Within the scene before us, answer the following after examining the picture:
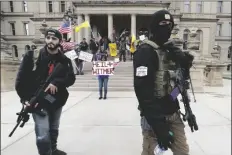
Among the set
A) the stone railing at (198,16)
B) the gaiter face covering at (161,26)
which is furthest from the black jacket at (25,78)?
the stone railing at (198,16)

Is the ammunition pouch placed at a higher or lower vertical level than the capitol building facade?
lower

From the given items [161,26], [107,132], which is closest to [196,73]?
[107,132]

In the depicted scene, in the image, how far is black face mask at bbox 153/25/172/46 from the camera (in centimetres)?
191

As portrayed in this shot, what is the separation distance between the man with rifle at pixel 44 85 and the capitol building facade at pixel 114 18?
44.6 feet

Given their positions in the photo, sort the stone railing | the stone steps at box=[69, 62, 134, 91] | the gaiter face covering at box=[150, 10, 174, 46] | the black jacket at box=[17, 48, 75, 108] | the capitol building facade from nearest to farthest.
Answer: the gaiter face covering at box=[150, 10, 174, 46]
the black jacket at box=[17, 48, 75, 108]
the stone steps at box=[69, 62, 134, 91]
the capitol building facade
the stone railing

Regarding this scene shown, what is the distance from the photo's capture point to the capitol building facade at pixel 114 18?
93.9ft

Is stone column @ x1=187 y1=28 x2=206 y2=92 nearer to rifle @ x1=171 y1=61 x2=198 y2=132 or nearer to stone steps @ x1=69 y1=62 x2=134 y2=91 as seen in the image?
stone steps @ x1=69 y1=62 x2=134 y2=91

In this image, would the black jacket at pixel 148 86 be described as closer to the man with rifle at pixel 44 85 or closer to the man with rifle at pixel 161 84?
the man with rifle at pixel 161 84

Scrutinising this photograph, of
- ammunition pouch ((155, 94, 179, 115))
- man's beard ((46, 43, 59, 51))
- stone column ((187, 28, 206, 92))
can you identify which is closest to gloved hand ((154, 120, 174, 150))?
ammunition pouch ((155, 94, 179, 115))

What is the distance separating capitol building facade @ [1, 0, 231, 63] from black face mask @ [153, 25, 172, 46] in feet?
48.8

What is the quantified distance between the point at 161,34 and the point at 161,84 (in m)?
0.46

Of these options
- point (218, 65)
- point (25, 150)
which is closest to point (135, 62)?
point (25, 150)

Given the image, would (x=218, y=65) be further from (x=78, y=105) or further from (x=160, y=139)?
(x=160, y=139)

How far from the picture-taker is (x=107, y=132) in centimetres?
429
